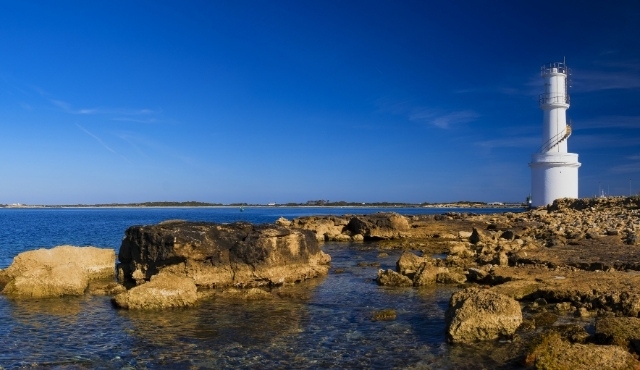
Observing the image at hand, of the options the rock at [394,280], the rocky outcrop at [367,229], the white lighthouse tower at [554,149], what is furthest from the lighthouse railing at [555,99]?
the rock at [394,280]

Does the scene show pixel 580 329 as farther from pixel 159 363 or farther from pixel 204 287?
pixel 204 287

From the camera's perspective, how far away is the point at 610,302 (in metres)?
12.4

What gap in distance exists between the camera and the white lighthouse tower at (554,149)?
46.8 m

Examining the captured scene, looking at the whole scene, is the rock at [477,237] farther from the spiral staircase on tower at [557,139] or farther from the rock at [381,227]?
the spiral staircase on tower at [557,139]

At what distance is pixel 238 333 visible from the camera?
11680 mm

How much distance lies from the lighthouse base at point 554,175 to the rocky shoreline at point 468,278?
18980 millimetres

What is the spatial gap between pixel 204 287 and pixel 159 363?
766cm

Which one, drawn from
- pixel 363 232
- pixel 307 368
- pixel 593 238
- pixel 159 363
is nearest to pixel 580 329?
pixel 307 368

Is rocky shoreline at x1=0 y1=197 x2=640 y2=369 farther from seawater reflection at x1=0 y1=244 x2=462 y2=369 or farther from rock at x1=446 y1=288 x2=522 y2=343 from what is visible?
seawater reflection at x1=0 y1=244 x2=462 y2=369

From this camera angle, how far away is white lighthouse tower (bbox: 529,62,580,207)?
46844mm

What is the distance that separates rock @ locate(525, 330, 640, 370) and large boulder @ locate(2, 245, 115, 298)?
1350 cm

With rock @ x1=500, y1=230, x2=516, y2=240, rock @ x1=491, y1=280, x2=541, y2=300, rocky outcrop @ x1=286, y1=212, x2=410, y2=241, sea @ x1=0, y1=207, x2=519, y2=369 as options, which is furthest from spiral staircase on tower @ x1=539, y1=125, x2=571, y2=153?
rock @ x1=491, y1=280, x2=541, y2=300

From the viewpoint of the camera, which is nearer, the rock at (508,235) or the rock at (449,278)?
the rock at (449,278)

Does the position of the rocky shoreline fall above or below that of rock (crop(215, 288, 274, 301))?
above
